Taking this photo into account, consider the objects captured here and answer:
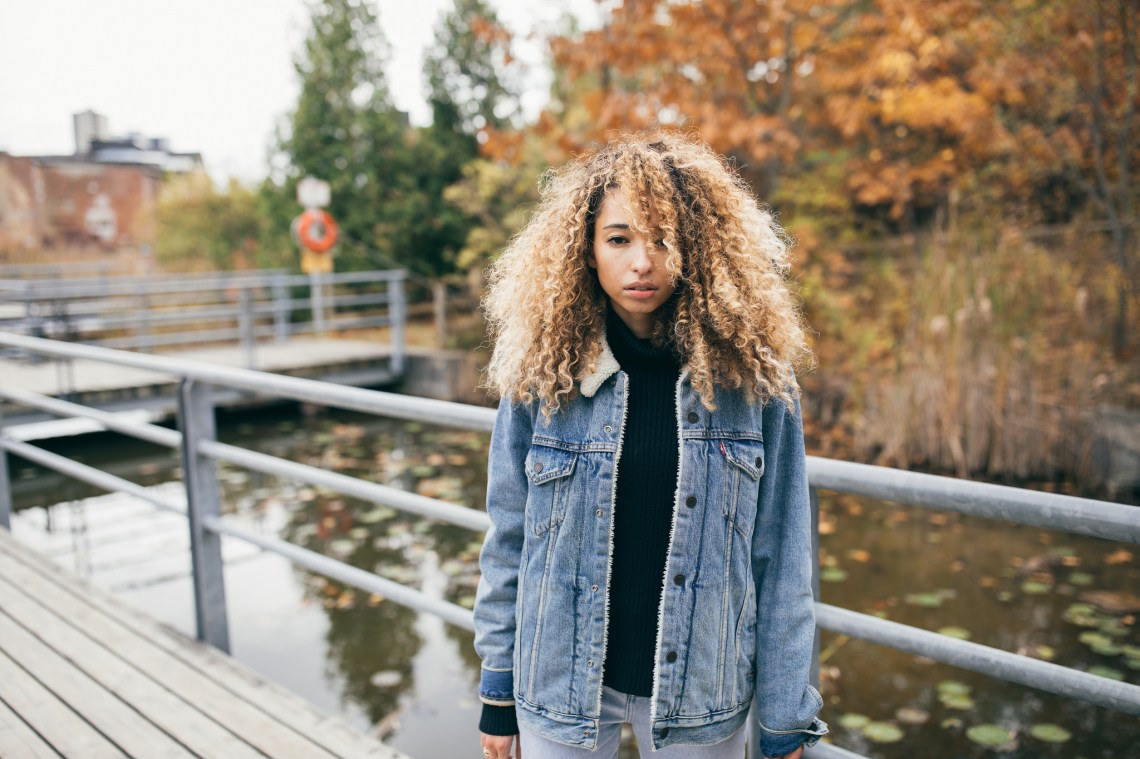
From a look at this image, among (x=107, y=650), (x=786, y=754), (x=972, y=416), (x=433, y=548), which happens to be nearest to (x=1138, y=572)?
(x=972, y=416)

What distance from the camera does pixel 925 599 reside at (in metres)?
4.70

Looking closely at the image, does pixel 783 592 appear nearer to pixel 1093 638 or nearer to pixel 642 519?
pixel 642 519

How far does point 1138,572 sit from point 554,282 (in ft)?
16.1

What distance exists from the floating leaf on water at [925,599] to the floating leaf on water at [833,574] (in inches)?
14.9

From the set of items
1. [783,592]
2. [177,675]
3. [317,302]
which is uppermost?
[783,592]

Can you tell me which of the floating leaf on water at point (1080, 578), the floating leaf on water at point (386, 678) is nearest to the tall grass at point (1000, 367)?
the floating leaf on water at point (1080, 578)

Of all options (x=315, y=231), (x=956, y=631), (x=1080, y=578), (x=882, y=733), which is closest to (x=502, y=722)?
(x=882, y=733)

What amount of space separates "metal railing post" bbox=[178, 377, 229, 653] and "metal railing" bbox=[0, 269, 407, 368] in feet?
22.2

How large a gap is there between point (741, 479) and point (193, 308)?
43.2 ft

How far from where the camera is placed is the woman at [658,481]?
1332 millimetres

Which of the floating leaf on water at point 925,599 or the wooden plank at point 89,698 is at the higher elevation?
the wooden plank at point 89,698

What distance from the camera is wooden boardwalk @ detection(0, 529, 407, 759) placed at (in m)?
2.32

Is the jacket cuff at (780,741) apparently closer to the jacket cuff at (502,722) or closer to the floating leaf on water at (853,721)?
the jacket cuff at (502,722)

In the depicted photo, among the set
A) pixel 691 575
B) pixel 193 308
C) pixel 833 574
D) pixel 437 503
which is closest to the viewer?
pixel 691 575
